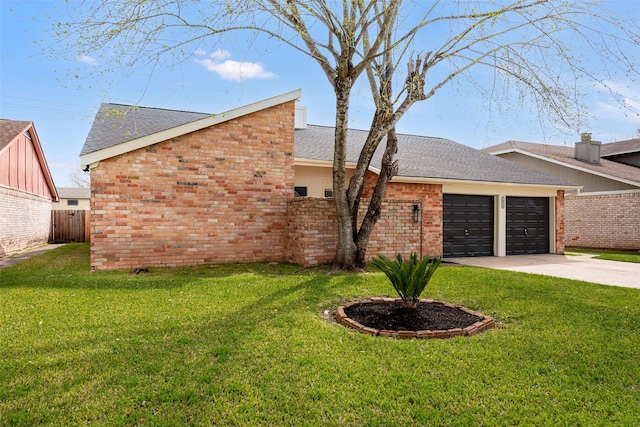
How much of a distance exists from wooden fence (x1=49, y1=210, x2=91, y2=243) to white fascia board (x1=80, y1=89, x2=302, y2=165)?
42.3ft

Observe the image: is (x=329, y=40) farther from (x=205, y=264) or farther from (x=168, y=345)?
(x=168, y=345)

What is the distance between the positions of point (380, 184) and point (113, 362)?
683 cm

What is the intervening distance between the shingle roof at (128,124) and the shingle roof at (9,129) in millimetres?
5552

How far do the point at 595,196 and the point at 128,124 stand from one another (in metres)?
18.7

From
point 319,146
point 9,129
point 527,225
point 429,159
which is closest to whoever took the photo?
point 319,146

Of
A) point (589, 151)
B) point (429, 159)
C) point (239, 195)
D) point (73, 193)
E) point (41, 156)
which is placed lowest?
point (239, 195)

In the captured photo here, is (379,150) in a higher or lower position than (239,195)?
higher

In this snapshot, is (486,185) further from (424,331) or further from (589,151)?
(589,151)

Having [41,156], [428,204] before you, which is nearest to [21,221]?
[41,156]

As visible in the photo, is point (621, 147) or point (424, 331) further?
point (621, 147)

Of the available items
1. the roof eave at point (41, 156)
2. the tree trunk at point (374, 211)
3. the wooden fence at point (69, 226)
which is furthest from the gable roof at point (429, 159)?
the roof eave at point (41, 156)

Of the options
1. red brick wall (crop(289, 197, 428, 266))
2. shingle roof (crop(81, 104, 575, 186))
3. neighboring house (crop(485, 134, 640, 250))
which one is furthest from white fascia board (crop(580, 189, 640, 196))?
red brick wall (crop(289, 197, 428, 266))

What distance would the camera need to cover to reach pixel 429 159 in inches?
536

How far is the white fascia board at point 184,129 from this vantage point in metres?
8.37
